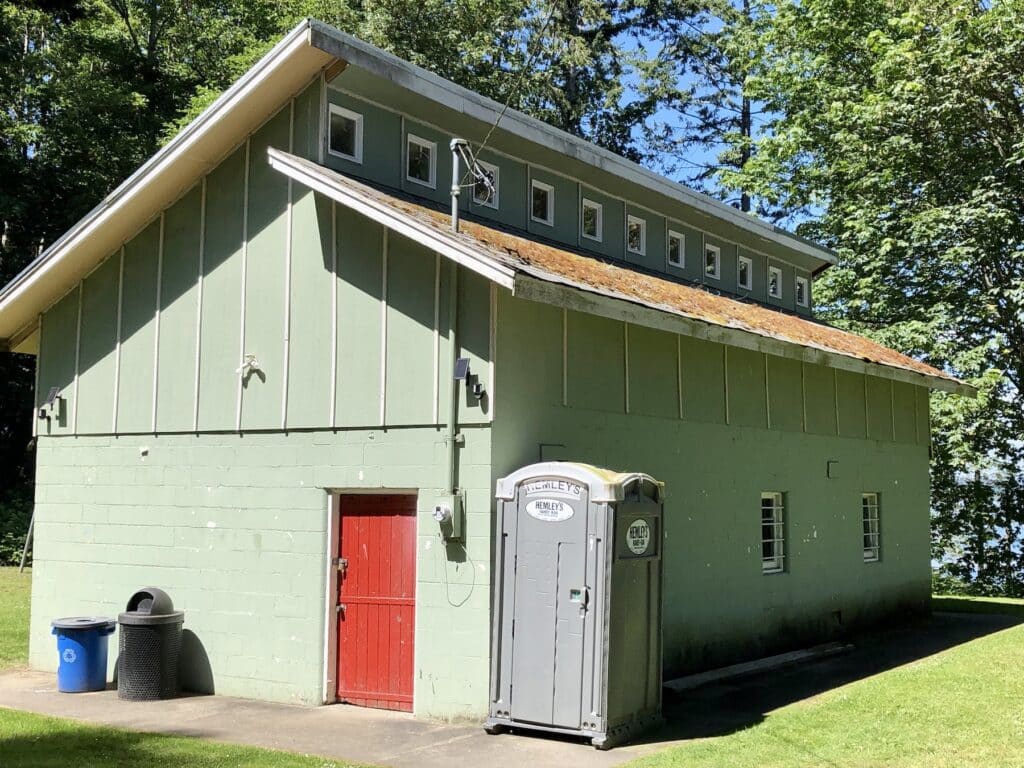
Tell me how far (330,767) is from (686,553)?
19.0ft

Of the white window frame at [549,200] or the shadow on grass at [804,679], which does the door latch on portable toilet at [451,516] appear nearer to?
the shadow on grass at [804,679]

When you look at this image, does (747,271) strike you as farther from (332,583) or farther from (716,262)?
(332,583)

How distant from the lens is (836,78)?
2764 cm

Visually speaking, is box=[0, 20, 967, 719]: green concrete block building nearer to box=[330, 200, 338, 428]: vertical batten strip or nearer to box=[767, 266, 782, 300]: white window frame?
box=[330, 200, 338, 428]: vertical batten strip

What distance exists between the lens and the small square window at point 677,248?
17641 millimetres

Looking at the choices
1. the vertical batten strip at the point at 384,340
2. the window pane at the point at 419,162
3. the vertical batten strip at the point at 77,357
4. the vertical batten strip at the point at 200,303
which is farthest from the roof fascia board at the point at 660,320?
the vertical batten strip at the point at 77,357

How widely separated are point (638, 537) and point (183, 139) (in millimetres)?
6687

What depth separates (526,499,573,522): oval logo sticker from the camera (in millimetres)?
9289

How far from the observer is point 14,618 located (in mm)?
17266

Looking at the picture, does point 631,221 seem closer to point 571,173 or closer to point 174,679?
point 571,173

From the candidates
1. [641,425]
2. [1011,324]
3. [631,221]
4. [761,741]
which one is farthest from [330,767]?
[1011,324]

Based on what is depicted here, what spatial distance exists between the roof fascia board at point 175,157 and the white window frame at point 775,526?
8.76 meters

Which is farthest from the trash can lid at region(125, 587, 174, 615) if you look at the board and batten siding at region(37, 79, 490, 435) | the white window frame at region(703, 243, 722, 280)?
the white window frame at region(703, 243, 722, 280)

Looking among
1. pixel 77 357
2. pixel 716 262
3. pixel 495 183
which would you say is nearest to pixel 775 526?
pixel 716 262
